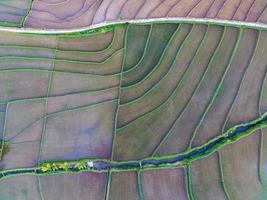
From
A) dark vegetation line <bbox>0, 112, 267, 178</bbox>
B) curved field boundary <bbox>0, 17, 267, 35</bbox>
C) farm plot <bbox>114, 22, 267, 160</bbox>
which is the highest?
curved field boundary <bbox>0, 17, 267, 35</bbox>

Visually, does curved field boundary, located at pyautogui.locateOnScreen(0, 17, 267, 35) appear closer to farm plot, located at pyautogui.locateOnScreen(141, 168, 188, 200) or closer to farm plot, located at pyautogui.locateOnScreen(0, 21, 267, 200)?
farm plot, located at pyautogui.locateOnScreen(0, 21, 267, 200)

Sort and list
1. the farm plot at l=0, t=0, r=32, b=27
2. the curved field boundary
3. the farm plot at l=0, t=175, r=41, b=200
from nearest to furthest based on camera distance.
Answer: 1. the farm plot at l=0, t=175, r=41, b=200
2. the curved field boundary
3. the farm plot at l=0, t=0, r=32, b=27

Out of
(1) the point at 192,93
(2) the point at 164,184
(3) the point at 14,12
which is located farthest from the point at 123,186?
(3) the point at 14,12

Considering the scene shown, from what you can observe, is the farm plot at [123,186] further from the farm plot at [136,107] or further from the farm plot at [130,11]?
the farm plot at [130,11]

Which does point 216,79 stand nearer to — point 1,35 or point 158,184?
point 158,184

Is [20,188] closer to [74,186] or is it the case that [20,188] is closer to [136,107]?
[74,186]

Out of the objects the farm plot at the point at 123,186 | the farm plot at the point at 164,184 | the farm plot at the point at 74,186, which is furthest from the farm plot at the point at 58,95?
the farm plot at the point at 164,184

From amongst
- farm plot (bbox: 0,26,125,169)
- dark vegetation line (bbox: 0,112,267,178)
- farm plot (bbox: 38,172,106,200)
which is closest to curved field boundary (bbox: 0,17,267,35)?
farm plot (bbox: 0,26,125,169)

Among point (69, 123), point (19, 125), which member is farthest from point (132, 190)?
point (19, 125)
